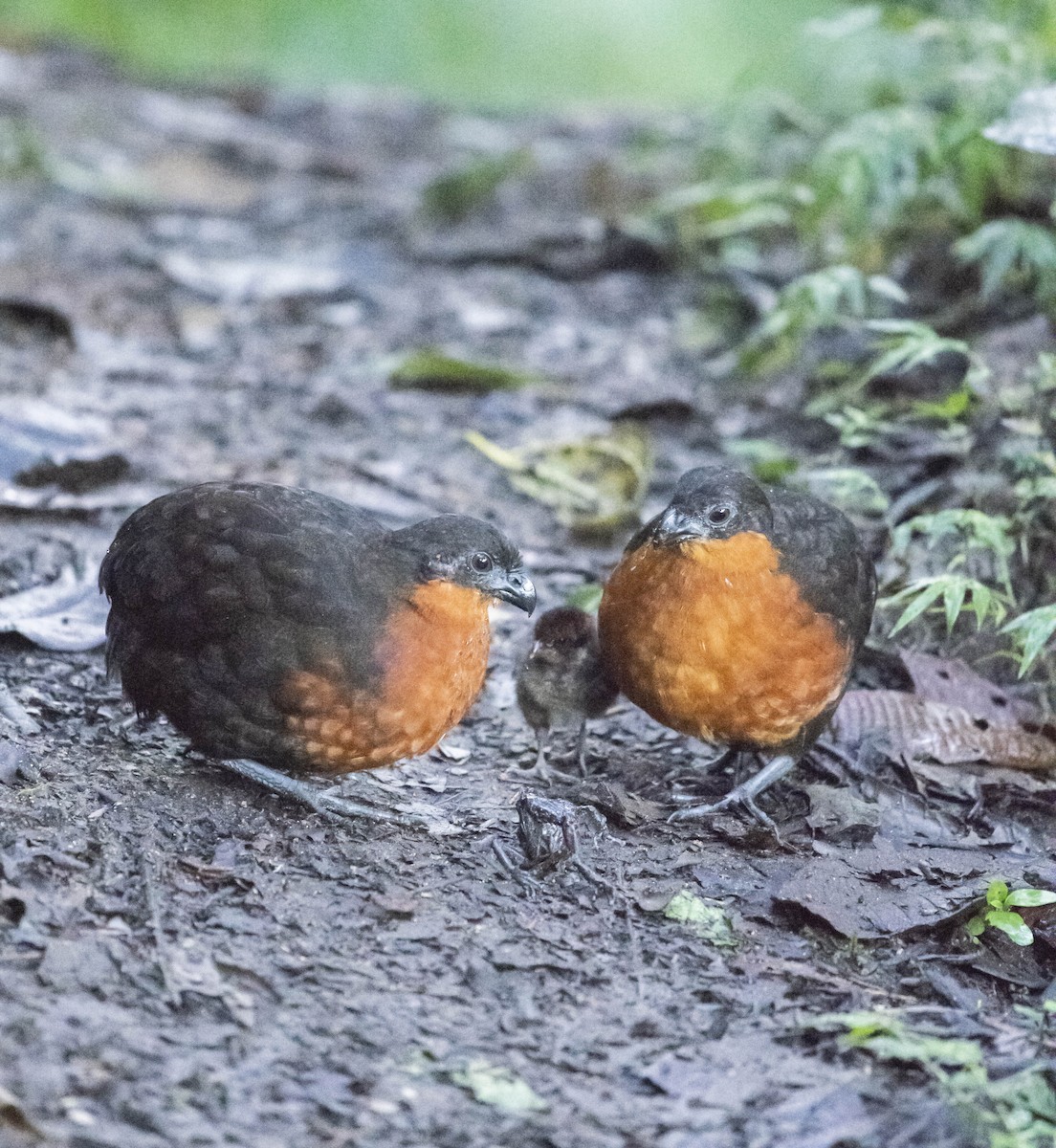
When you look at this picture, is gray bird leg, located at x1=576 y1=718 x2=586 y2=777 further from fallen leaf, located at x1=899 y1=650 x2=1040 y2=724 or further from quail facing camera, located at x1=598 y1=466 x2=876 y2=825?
fallen leaf, located at x1=899 y1=650 x2=1040 y2=724

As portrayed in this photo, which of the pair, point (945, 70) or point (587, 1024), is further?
point (945, 70)

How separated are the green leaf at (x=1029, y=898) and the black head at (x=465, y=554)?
1.50m

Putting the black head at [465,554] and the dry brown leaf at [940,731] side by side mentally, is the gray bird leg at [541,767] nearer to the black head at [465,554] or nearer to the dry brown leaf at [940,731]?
the black head at [465,554]

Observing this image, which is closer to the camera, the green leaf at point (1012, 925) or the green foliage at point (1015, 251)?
the green leaf at point (1012, 925)

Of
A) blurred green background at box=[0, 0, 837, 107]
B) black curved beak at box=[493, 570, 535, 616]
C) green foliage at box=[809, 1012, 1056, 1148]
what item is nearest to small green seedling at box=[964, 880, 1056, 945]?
green foliage at box=[809, 1012, 1056, 1148]

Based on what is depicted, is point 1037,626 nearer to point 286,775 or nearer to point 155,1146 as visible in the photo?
point 286,775

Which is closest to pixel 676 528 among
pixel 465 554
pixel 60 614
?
pixel 465 554

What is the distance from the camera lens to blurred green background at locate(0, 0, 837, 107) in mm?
14547

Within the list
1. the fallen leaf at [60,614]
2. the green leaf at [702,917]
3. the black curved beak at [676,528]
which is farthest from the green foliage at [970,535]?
the fallen leaf at [60,614]

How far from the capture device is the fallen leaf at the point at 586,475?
6.23m

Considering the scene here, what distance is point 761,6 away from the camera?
16.0 meters

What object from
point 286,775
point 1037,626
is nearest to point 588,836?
point 286,775

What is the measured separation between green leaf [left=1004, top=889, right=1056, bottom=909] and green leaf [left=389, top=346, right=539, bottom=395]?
410 cm

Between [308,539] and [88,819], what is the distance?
91 cm
